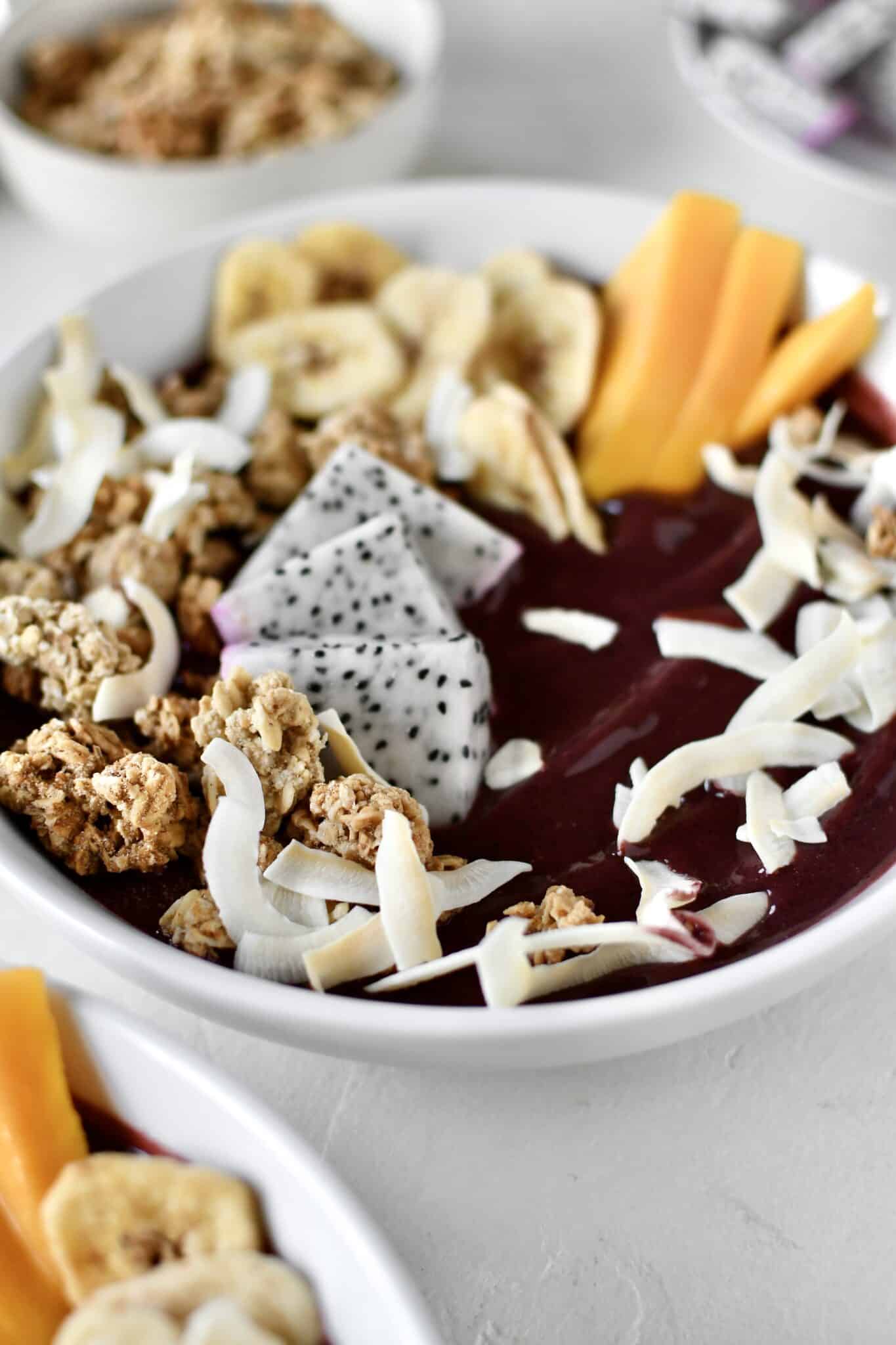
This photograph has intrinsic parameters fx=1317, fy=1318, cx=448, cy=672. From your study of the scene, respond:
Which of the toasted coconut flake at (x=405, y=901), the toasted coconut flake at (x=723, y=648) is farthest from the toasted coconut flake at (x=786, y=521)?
the toasted coconut flake at (x=405, y=901)

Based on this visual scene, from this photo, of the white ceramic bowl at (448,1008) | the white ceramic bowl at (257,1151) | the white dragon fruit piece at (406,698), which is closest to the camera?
the white ceramic bowl at (257,1151)

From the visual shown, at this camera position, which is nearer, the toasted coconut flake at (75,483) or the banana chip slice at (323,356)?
the toasted coconut flake at (75,483)

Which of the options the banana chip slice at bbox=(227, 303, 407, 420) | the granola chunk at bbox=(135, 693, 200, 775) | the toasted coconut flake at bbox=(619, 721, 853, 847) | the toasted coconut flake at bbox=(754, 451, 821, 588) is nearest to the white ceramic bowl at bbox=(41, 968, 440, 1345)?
the granola chunk at bbox=(135, 693, 200, 775)

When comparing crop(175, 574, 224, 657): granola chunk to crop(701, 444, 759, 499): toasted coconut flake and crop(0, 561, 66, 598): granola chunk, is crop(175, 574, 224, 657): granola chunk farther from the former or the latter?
crop(701, 444, 759, 499): toasted coconut flake

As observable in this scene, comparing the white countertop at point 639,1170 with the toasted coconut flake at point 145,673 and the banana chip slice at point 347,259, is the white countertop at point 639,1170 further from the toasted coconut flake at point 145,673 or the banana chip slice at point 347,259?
the banana chip slice at point 347,259

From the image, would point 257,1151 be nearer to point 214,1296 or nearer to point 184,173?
point 214,1296

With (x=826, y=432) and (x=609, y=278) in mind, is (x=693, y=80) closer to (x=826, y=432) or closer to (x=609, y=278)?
(x=609, y=278)

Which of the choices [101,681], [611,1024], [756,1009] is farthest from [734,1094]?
[101,681]
